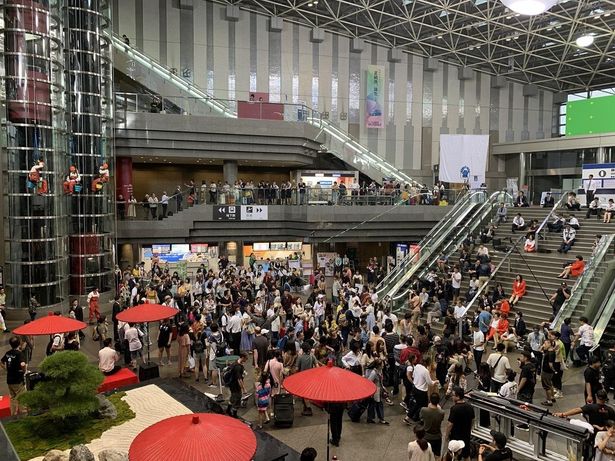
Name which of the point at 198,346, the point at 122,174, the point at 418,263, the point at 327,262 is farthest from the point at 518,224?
the point at 122,174

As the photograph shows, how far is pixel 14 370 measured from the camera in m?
9.09

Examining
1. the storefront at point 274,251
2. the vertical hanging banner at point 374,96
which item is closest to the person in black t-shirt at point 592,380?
the storefront at point 274,251

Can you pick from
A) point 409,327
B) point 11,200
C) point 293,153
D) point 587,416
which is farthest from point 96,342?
point 293,153

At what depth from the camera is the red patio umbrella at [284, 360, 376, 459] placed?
639cm

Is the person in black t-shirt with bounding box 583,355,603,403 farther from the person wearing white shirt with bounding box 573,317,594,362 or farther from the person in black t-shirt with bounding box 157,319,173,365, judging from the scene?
the person in black t-shirt with bounding box 157,319,173,365

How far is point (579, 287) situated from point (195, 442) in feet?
37.3

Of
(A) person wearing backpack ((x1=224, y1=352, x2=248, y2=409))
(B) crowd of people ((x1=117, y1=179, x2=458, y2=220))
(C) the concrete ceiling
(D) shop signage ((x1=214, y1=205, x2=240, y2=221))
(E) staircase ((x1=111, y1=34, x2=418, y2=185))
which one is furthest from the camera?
(C) the concrete ceiling

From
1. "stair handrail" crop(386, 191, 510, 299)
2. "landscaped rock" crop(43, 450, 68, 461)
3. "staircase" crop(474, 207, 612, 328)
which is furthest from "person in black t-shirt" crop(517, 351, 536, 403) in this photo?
"stair handrail" crop(386, 191, 510, 299)

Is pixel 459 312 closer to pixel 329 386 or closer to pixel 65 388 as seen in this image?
pixel 329 386

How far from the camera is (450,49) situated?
33125 mm

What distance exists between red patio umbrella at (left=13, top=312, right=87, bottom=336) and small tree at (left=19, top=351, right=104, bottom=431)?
2.09m

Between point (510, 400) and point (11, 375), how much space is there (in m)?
8.53

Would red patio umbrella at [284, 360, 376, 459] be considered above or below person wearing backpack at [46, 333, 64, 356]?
above

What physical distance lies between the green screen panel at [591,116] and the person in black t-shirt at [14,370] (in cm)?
2955
